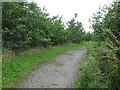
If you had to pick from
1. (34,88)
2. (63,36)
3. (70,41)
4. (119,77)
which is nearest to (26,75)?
(34,88)

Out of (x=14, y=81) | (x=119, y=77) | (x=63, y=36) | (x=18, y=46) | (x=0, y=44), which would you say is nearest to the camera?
(x=119, y=77)

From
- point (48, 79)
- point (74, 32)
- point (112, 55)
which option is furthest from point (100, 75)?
point (74, 32)

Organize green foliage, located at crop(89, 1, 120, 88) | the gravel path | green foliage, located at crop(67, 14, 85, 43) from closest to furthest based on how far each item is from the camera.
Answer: green foliage, located at crop(89, 1, 120, 88), the gravel path, green foliage, located at crop(67, 14, 85, 43)

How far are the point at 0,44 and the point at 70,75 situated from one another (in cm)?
446

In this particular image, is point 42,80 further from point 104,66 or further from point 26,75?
point 104,66

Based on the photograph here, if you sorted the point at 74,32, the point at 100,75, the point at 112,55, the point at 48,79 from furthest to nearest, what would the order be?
the point at 74,32 → the point at 48,79 → the point at 100,75 → the point at 112,55

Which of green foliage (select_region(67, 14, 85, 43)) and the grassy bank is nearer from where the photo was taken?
the grassy bank

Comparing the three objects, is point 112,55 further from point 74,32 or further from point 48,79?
point 74,32

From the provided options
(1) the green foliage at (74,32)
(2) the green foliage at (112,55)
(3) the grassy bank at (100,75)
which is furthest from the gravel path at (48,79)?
(1) the green foliage at (74,32)

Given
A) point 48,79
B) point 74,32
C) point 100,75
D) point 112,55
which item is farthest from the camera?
point 74,32

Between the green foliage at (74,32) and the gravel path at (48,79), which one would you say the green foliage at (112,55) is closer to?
the gravel path at (48,79)

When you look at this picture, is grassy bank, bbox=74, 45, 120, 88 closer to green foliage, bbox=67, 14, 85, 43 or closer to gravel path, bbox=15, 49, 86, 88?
gravel path, bbox=15, 49, 86, 88

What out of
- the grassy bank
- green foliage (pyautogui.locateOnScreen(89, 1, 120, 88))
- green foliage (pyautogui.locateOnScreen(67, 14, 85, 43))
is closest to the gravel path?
the grassy bank

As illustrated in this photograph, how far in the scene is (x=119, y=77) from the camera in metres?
4.66
